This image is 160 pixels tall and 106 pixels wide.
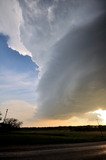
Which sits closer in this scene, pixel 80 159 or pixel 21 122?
pixel 80 159

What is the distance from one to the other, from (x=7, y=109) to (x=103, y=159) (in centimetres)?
8605

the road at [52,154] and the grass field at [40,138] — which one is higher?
the grass field at [40,138]

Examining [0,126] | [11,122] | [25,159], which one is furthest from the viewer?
[11,122]

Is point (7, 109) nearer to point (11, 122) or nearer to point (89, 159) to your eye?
point (11, 122)

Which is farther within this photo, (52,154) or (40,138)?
(40,138)

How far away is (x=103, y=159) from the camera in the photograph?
17.9 meters

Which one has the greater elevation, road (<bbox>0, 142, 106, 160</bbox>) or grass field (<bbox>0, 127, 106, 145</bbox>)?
grass field (<bbox>0, 127, 106, 145</bbox>)

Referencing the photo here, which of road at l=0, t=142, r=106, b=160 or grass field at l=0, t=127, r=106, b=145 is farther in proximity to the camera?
grass field at l=0, t=127, r=106, b=145

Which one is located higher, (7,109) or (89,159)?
(7,109)

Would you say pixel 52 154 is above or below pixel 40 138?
below

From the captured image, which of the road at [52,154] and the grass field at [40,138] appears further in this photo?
the grass field at [40,138]

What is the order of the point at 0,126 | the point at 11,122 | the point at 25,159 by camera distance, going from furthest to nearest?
the point at 11,122 → the point at 0,126 → the point at 25,159

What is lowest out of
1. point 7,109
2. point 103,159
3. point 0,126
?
point 103,159

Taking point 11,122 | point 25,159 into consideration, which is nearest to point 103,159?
point 25,159
